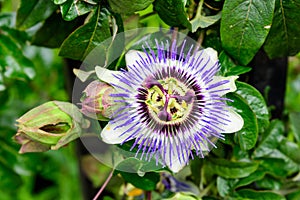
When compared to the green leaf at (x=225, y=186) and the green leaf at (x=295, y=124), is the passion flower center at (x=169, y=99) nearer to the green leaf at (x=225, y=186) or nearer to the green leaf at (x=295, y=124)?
the green leaf at (x=225, y=186)

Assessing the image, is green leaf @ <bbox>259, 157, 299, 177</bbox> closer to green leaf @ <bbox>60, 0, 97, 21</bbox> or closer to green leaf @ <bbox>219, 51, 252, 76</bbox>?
green leaf @ <bbox>219, 51, 252, 76</bbox>

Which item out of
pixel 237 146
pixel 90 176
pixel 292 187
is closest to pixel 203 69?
pixel 237 146

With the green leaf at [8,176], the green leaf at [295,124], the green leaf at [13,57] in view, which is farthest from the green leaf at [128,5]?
the green leaf at [8,176]

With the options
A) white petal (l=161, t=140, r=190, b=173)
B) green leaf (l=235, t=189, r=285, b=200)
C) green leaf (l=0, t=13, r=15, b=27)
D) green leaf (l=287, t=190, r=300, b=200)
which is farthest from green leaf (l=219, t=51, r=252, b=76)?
green leaf (l=0, t=13, r=15, b=27)

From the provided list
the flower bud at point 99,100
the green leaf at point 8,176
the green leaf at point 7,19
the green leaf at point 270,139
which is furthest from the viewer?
the green leaf at point 8,176

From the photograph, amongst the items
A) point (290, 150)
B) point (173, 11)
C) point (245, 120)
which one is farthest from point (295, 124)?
point (173, 11)

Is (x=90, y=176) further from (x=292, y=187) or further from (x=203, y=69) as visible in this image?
(x=203, y=69)
